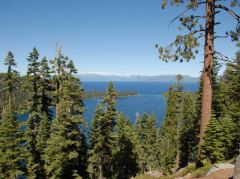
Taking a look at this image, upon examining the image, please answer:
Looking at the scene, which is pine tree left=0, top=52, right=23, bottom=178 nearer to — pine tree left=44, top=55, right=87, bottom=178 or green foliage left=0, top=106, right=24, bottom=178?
green foliage left=0, top=106, right=24, bottom=178

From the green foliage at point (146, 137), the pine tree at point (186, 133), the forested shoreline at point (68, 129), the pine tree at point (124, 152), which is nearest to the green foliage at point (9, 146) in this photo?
the forested shoreline at point (68, 129)

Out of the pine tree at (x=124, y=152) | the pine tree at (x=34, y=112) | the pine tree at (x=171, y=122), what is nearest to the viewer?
the pine tree at (x=34, y=112)

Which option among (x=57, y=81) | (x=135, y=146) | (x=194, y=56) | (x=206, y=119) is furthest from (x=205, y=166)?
(x=135, y=146)

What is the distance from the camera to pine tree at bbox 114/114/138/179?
163 feet

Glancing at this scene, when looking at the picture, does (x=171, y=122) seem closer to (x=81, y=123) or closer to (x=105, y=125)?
(x=105, y=125)

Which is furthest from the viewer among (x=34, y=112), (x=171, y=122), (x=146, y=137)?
(x=146, y=137)

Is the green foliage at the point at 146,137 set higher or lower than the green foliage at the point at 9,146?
lower

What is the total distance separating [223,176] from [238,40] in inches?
230

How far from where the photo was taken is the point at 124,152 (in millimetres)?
50719

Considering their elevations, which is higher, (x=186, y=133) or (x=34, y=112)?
(x=34, y=112)

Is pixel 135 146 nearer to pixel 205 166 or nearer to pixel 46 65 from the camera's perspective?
pixel 46 65

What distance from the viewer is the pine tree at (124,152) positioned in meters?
49.7

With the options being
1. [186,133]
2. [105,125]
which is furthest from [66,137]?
[186,133]

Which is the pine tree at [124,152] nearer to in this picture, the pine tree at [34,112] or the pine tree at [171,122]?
the pine tree at [171,122]
